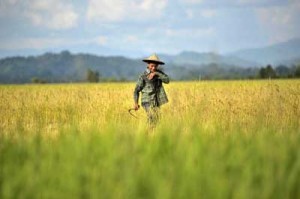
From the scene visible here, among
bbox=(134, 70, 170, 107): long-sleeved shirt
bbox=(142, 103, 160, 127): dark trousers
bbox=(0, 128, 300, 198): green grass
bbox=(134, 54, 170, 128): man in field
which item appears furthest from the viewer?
bbox=(134, 70, 170, 107): long-sleeved shirt

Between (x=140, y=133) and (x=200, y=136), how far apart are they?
0.65 metres

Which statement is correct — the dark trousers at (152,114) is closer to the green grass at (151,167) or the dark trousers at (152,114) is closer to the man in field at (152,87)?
the man in field at (152,87)

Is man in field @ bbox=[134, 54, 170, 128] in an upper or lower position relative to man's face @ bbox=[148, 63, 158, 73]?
lower

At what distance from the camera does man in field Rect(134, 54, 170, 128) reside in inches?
388

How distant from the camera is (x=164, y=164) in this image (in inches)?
180

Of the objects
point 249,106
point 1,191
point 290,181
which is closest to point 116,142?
point 1,191

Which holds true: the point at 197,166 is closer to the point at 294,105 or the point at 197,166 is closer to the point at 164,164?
the point at 164,164

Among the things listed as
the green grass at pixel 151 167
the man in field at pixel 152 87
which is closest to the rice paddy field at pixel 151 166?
the green grass at pixel 151 167

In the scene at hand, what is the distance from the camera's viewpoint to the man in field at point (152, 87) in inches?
388

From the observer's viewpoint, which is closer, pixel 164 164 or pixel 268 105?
pixel 164 164

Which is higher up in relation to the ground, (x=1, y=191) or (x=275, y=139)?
(x=275, y=139)

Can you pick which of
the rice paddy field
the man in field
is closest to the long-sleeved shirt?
the man in field

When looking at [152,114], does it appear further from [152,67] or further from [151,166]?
[151,166]

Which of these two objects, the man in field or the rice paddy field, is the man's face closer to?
the man in field
